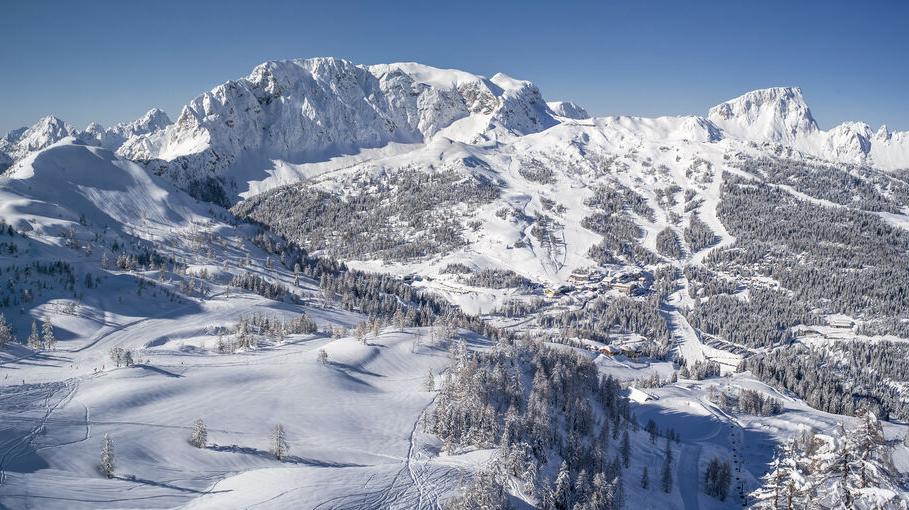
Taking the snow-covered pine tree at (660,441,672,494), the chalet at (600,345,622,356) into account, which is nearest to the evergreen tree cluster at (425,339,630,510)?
the snow-covered pine tree at (660,441,672,494)

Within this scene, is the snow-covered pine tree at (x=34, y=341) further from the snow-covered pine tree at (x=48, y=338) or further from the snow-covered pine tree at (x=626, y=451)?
the snow-covered pine tree at (x=626, y=451)

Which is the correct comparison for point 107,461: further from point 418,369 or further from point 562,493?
point 418,369

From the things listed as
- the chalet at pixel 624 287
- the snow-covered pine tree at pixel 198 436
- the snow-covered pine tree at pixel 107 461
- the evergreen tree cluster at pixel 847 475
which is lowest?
the snow-covered pine tree at pixel 198 436

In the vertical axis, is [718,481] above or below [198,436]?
below

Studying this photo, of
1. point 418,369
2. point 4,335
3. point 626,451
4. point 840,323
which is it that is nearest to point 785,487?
point 626,451

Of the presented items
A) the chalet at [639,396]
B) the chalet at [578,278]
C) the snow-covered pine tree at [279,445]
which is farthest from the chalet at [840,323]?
the snow-covered pine tree at [279,445]

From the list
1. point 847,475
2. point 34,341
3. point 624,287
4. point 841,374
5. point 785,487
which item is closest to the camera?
point 847,475

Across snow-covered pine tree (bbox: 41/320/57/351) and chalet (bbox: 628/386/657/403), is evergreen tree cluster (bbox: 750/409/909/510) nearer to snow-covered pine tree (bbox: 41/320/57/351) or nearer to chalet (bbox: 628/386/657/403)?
snow-covered pine tree (bbox: 41/320/57/351)

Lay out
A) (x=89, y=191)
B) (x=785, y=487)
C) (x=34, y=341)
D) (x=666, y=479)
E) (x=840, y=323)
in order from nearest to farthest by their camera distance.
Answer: (x=785, y=487) → (x=666, y=479) → (x=34, y=341) → (x=840, y=323) → (x=89, y=191)
